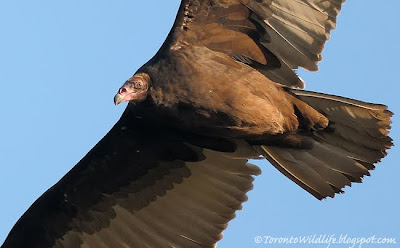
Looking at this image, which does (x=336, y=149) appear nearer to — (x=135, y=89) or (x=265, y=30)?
(x=265, y=30)

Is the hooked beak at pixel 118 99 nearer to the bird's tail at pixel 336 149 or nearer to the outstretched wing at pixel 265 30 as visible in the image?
the outstretched wing at pixel 265 30

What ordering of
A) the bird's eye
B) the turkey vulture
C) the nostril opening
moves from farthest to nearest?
1. the turkey vulture
2. the nostril opening
3. the bird's eye

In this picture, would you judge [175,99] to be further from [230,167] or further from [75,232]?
[75,232]

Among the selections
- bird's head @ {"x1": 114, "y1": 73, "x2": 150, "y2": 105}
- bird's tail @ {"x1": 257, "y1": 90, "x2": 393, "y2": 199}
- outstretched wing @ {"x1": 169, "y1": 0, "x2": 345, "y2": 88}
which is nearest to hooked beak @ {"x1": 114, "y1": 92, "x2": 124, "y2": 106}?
bird's head @ {"x1": 114, "y1": 73, "x2": 150, "y2": 105}

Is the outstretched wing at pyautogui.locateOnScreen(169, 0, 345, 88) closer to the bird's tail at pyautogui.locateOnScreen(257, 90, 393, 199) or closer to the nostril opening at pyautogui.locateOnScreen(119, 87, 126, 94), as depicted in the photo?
the bird's tail at pyautogui.locateOnScreen(257, 90, 393, 199)

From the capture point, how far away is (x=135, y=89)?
935cm

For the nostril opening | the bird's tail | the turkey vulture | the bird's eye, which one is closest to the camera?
the bird's eye

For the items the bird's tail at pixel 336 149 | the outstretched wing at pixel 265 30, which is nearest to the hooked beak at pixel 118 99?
the outstretched wing at pixel 265 30

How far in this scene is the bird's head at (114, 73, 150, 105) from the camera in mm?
9328

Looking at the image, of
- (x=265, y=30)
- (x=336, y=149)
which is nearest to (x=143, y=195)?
(x=336, y=149)

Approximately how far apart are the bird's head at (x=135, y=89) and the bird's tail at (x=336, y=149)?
5.17 feet

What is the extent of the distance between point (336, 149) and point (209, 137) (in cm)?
139

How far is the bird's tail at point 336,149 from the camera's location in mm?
9695

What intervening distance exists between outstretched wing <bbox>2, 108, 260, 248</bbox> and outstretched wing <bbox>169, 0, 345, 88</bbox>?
45.8 inches
